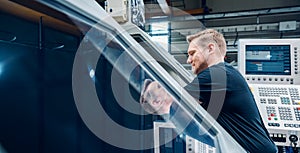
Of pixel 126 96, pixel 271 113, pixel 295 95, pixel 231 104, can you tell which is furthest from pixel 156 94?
pixel 295 95

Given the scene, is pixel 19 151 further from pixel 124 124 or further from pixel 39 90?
pixel 124 124

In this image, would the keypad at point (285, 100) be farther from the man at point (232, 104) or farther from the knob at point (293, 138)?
the man at point (232, 104)

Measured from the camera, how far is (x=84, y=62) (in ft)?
6.23

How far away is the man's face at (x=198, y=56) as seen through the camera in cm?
167

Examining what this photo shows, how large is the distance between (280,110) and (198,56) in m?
1.00

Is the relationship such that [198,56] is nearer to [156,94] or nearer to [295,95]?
[156,94]

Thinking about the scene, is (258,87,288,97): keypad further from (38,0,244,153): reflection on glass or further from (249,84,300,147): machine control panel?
(38,0,244,153): reflection on glass

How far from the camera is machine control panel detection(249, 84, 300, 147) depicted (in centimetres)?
212

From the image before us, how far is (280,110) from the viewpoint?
2.18 m

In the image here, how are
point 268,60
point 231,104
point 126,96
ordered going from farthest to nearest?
1. point 268,60
2. point 126,96
3. point 231,104

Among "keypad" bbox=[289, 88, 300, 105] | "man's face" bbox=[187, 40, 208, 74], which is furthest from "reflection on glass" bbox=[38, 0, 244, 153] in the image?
"keypad" bbox=[289, 88, 300, 105]

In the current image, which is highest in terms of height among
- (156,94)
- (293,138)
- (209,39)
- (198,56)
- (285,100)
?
(209,39)

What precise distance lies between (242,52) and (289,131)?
81 centimetres

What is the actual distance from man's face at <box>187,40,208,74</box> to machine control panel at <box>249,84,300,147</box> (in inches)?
34.1
